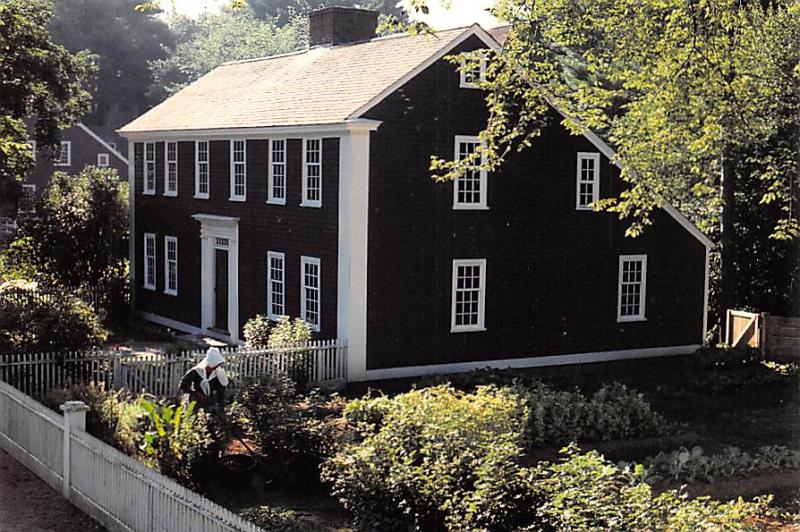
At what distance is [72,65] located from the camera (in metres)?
42.3

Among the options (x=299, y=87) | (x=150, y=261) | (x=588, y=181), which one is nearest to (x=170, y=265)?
(x=150, y=261)

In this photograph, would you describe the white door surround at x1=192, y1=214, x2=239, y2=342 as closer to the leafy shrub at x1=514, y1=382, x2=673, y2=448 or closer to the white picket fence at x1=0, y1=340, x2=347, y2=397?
the white picket fence at x1=0, y1=340, x2=347, y2=397

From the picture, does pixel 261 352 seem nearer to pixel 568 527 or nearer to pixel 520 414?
pixel 520 414

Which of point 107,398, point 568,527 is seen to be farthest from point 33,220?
point 568,527

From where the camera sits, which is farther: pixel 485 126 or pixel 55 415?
pixel 485 126

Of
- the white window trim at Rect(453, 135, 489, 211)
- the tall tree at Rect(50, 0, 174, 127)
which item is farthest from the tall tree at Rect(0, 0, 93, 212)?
the tall tree at Rect(50, 0, 174, 127)

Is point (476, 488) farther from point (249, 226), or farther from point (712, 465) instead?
point (249, 226)

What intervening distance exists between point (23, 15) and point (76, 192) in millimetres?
6358

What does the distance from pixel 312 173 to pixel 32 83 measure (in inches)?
708

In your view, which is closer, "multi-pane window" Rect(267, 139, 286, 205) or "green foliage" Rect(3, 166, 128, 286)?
"multi-pane window" Rect(267, 139, 286, 205)

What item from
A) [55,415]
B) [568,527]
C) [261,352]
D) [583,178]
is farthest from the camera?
[583,178]

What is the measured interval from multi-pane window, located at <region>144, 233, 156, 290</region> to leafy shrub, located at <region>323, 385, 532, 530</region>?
20.4 m

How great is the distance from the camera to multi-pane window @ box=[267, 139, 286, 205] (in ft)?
92.5

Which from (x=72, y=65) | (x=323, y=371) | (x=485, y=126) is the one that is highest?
(x=72, y=65)
